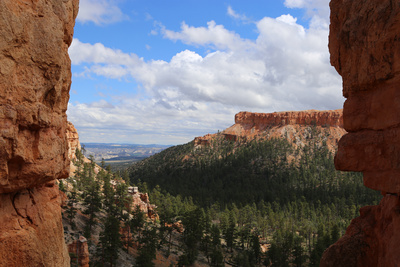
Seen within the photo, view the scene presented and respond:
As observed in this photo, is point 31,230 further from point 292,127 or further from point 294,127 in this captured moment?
point 294,127

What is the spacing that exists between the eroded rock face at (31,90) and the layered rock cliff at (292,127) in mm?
160871

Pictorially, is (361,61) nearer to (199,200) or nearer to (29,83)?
(29,83)

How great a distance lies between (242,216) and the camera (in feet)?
237

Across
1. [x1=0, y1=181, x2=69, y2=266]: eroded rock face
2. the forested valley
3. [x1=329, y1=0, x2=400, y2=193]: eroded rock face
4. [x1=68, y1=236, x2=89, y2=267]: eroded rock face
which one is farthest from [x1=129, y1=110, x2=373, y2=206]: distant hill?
[x1=0, y1=181, x2=69, y2=266]: eroded rock face

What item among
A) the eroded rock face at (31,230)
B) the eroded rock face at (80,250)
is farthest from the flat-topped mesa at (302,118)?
the eroded rock face at (31,230)

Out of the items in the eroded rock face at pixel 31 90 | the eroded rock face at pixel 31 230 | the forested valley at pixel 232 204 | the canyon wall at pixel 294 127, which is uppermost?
the canyon wall at pixel 294 127

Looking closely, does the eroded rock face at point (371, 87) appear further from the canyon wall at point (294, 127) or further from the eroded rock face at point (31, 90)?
the canyon wall at point (294, 127)

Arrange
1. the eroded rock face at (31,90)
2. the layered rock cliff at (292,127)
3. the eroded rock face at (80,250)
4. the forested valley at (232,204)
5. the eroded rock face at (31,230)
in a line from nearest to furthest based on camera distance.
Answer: the eroded rock face at (31,90)
the eroded rock face at (31,230)
the eroded rock face at (80,250)
the forested valley at (232,204)
the layered rock cliff at (292,127)

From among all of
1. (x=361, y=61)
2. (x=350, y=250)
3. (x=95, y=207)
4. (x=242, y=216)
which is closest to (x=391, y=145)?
(x=361, y=61)

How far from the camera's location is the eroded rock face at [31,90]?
7836 millimetres

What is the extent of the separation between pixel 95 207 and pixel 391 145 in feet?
149

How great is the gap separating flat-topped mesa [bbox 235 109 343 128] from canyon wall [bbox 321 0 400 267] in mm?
174601

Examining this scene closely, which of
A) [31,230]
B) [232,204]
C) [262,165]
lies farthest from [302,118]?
[31,230]

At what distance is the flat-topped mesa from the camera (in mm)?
171875
